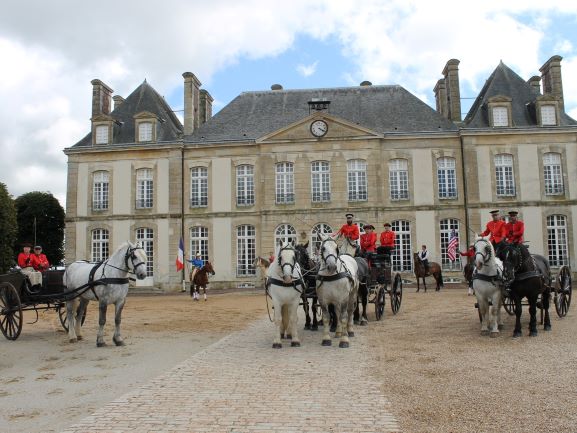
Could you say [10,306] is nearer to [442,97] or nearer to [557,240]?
[557,240]

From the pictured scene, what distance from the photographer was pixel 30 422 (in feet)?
15.4

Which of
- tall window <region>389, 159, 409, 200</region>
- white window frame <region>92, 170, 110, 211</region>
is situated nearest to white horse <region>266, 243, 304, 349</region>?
tall window <region>389, 159, 409, 200</region>

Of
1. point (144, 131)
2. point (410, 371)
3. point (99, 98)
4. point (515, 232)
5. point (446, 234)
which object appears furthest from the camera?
point (99, 98)

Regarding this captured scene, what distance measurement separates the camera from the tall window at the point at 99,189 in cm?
2591

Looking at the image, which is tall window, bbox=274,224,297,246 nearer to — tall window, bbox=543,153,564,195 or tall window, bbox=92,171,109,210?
tall window, bbox=92,171,109,210

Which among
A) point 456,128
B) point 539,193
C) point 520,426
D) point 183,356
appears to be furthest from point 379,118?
point 520,426

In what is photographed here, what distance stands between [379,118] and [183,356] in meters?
20.0

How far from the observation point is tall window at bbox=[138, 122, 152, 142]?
26.1 m

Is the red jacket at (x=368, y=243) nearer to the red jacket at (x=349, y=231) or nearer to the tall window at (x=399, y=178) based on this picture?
the red jacket at (x=349, y=231)

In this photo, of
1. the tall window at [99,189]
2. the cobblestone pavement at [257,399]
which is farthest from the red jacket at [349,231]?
the tall window at [99,189]

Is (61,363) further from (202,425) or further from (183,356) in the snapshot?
(202,425)

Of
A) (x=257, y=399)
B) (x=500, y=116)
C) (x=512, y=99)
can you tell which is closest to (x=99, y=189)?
(x=500, y=116)

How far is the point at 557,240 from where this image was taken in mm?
23625

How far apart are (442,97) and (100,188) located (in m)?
17.7
